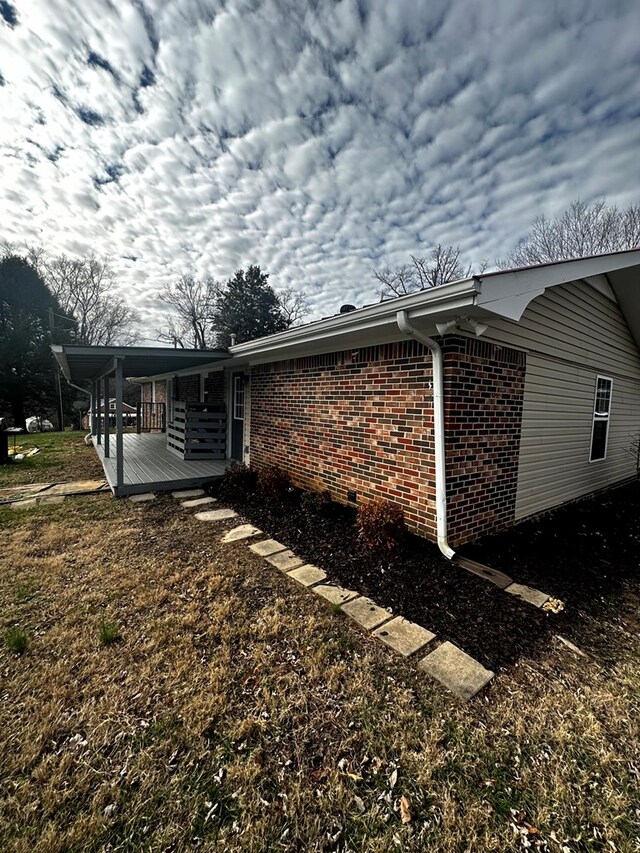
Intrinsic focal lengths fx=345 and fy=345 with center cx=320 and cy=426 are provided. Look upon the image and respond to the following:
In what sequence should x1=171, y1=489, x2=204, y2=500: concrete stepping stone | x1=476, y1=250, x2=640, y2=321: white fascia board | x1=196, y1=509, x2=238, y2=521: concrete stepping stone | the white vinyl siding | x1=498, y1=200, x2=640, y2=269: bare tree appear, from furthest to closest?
x1=498, y1=200, x2=640, y2=269: bare tree → x1=171, y1=489, x2=204, y2=500: concrete stepping stone → x1=196, y1=509, x2=238, y2=521: concrete stepping stone → the white vinyl siding → x1=476, y1=250, x2=640, y2=321: white fascia board

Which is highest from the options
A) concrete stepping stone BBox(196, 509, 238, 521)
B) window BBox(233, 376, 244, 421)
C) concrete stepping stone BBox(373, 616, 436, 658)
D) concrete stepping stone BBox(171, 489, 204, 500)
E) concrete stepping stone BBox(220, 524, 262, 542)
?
window BBox(233, 376, 244, 421)

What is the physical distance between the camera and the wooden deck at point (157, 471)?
20.5ft

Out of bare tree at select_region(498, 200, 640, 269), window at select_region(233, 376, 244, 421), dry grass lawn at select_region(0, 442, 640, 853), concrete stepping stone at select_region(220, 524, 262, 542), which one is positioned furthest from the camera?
bare tree at select_region(498, 200, 640, 269)

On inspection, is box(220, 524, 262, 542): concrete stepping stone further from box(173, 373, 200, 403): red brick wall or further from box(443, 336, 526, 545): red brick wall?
box(173, 373, 200, 403): red brick wall

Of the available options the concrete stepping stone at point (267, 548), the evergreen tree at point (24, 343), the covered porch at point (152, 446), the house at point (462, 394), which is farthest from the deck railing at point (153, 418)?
the concrete stepping stone at point (267, 548)

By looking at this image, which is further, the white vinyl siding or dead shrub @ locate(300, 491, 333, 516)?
dead shrub @ locate(300, 491, 333, 516)

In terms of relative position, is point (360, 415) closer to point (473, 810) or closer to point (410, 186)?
point (473, 810)

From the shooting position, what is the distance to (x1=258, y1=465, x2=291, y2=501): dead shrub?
543 cm

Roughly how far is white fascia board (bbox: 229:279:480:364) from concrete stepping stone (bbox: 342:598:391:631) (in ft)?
8.29

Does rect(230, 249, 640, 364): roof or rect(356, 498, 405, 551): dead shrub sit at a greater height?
rect(230, 249, 640, 364): roof

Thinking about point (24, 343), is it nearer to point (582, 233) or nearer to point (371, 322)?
point (371, 322)

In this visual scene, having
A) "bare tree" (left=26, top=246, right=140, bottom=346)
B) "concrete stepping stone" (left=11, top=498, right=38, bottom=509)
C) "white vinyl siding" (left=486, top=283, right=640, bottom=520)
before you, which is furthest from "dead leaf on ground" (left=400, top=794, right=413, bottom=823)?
"bare tree" (left=26, top=246, right=140, bottom=346)

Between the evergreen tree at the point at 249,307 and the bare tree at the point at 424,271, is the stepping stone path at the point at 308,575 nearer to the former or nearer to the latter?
the bare tree at the point at 424,271

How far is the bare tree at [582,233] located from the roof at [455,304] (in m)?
12.0
